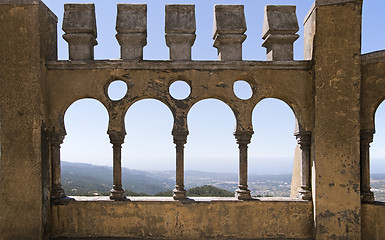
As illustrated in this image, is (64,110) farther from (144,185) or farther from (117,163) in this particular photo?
(144,185)

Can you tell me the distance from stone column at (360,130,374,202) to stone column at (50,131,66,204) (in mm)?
5862

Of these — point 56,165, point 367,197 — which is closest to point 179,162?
point 56,165

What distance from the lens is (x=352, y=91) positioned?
6070 millimetres

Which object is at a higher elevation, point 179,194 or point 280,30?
point 280,30

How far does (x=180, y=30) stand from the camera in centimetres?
634

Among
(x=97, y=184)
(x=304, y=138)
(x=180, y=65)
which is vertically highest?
(x=180, y=65)

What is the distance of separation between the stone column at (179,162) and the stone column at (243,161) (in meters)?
1.06

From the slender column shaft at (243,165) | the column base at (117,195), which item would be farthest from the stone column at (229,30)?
the column base at (117,195)

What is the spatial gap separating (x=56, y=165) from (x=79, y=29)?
2.71 metres

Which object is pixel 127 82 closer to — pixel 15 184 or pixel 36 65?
pixel 36 65

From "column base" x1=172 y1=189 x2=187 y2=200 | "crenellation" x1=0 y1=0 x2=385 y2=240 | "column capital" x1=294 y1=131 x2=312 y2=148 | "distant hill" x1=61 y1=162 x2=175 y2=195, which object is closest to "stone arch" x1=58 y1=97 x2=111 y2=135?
"crenellation" x1=0 y1=0 x2=385 y2=240

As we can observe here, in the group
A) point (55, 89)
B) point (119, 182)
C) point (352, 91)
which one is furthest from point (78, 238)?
point (352, 91)

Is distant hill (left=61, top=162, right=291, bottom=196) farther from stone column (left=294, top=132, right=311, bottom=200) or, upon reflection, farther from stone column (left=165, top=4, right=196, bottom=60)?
stone column (left=294, top=132, right=311, bottom=200)

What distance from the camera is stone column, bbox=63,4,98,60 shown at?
6.35m
